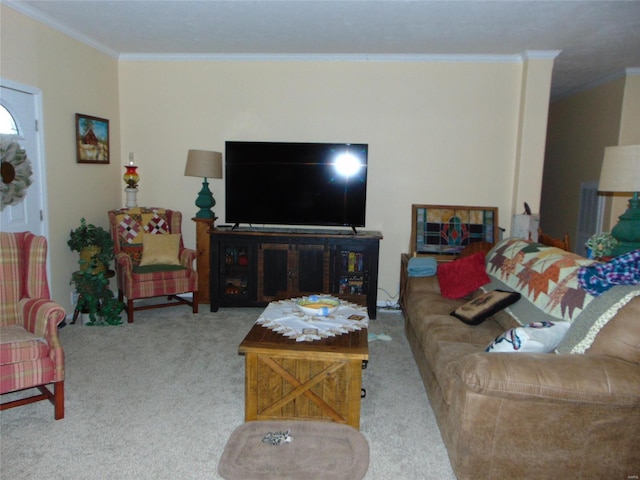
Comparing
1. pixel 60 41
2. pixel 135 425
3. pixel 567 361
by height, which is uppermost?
pixel 60 41

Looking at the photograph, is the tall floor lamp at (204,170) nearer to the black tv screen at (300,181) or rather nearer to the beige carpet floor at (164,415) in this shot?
the black tv screen at (300,181)

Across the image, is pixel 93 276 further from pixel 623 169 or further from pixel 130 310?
pixel 623 169

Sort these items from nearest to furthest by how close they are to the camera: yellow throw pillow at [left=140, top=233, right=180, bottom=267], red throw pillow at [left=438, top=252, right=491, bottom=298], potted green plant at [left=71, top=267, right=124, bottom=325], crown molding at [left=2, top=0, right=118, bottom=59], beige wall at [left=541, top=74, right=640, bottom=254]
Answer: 1. crown molding at [left=2, top=0, right=118, bottom=59]
2. red throw pillow at [left=438, top=252, right=491, bottom=298]
3. potted green plant at [left=71, top=267, right=124, bottom=325]
4. yellow throw pillow at [left=140, top=233, right=180, bottom=267]
5. beige wall at [left=541, top=74, right=640, bottom=254]

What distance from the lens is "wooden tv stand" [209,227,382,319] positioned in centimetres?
450

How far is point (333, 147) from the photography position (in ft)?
15.3

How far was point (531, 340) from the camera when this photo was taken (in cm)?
208

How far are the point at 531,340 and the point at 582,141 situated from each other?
5.10m

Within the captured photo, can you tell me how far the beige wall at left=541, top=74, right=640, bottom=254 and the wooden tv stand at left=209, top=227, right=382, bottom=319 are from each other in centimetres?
309

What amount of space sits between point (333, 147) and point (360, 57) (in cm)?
95

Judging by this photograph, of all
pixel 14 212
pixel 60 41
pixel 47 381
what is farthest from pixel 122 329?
pixel 60 41

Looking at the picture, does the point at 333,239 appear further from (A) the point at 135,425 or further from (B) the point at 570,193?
(B) the point at 570,193

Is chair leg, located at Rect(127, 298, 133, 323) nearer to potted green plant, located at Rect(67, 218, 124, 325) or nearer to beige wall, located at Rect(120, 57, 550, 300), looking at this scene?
potted green plant, located at Rect(67, 218, 124, 325)

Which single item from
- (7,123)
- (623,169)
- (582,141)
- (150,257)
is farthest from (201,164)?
(582,141)

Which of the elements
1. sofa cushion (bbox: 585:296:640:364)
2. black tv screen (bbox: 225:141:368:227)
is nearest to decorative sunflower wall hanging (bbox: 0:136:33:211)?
black tv screen (bbox: 225:141:368:227)
